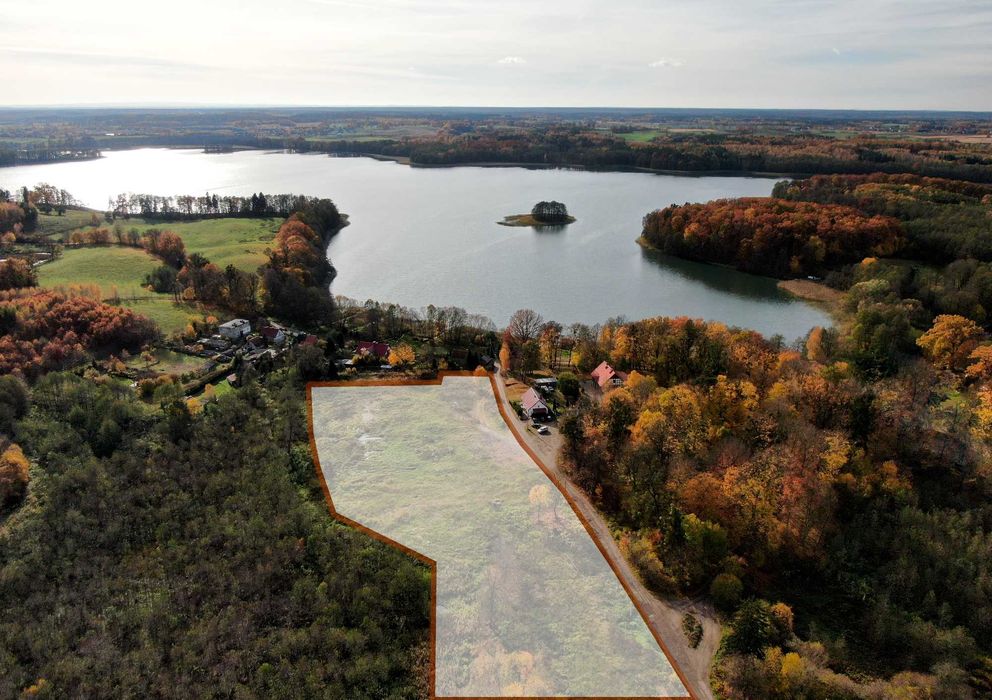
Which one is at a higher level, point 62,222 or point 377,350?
point 62,222

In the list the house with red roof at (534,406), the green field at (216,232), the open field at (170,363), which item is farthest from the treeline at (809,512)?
the green field at (216,232)

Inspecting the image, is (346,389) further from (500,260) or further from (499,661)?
(500,260)

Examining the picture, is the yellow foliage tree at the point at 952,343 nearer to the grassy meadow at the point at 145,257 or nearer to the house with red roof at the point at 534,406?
the house with red roof at the point at 534,406

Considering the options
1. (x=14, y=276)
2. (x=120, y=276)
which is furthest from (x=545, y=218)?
(x=14, y=276)

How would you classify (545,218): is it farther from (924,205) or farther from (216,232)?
(924,205)

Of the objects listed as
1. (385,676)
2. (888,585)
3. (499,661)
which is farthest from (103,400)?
(888,585)

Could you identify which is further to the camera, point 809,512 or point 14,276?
point 14,276

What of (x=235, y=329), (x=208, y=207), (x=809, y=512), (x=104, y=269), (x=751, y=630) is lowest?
(x=751, y=630)
